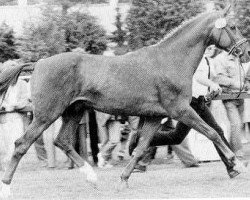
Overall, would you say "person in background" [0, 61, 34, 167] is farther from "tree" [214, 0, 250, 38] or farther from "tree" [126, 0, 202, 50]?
"tree" [214, 0, 250, 38]

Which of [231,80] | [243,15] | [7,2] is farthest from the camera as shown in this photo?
[7,2]

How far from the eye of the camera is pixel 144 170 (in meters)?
11.4

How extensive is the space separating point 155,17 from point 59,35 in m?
2.68

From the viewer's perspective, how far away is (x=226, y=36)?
32.1 feet

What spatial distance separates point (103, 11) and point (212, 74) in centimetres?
1143

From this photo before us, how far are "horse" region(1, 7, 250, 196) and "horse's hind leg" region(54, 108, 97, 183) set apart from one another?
0.08 feet

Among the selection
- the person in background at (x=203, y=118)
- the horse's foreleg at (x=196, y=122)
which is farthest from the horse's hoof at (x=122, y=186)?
the person in background at (x=203, y=118)

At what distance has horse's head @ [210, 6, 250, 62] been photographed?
973 cm

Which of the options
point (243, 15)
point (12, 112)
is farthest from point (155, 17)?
point (12, 112)

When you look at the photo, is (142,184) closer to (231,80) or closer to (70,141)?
(70,141)

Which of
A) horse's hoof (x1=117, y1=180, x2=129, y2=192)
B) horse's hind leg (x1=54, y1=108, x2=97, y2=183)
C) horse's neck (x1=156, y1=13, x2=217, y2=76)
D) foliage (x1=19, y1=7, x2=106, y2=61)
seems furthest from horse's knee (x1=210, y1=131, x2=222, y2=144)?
foliage (x1=19, y1=7, x2=106, y2=61)

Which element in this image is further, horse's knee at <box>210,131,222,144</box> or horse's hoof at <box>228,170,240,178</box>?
horse's hoof at <box>228,170,240,178</box>

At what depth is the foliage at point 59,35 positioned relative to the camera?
19484mm

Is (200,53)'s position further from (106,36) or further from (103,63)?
(106,36)
